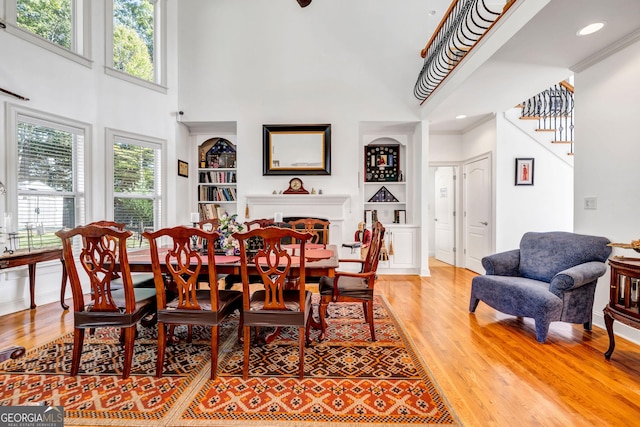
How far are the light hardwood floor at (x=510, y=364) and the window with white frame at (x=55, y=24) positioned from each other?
9.86ft

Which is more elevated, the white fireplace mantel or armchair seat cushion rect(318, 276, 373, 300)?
the white fireplace mantel

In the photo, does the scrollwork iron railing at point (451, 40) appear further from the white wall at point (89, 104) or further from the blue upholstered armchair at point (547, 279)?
the white wall at point (89, 104)

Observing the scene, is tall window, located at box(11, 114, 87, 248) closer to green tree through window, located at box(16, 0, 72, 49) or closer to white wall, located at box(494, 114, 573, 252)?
green tree through window, located at box(16, 0, 72, 49)

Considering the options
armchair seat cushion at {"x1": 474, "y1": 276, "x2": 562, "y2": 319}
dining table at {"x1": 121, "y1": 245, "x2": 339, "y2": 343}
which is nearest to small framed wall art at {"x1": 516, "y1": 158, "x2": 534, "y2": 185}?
armchair seat cushion at {"x1": 474, "y1": 276, "x2": 562, "y2": 319}

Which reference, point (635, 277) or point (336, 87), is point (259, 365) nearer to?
point (635, 277)

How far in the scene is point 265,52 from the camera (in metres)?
4.75

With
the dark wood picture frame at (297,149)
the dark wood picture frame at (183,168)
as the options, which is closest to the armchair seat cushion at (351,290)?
the dark wood picture frame at (297,149)

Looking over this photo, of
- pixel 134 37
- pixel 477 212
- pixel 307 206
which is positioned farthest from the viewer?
pixel 477 212

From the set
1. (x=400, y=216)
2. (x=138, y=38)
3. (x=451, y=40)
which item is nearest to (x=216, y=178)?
(x=138, y=38)

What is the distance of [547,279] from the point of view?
9.17ft

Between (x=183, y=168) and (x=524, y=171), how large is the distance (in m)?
5.55

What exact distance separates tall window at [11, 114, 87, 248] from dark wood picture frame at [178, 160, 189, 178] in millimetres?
1271

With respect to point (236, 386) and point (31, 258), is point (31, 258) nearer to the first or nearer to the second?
point (31, 258)

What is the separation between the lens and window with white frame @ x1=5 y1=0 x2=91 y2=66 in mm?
3107
